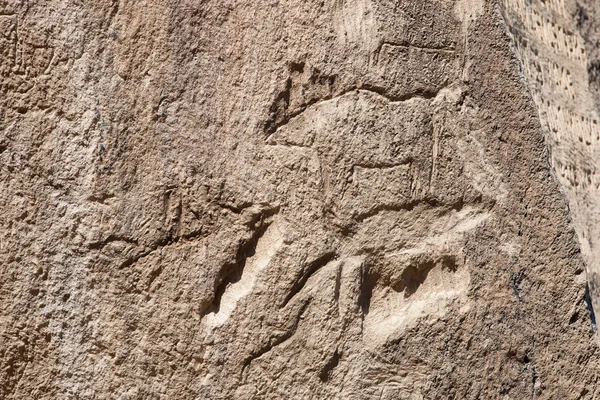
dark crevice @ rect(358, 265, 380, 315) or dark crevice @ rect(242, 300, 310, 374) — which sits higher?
dark crevice @ rect(358, 265, 380, 315)

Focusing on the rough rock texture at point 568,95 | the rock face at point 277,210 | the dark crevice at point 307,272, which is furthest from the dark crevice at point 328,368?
the rough rock texture at point 568,95

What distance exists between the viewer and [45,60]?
1.40m

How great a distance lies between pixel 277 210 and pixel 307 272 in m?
0.12

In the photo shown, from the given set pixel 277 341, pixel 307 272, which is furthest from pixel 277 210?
pixel 277 341

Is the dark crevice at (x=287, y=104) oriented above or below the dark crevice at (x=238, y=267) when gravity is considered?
above

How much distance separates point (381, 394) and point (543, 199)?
18.4 inches

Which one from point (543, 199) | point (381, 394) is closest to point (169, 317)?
point (381, 394)

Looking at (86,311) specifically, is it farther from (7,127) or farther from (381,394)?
(381,394)

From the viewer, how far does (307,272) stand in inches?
54.6

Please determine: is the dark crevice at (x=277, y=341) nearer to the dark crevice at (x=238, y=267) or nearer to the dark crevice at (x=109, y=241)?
the dark crevice at (x=238, y=267)

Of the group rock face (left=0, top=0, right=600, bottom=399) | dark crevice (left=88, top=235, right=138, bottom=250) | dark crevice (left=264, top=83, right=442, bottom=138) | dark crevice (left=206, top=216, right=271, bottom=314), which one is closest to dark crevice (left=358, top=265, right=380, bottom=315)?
rock face (left=0, top=0, right=600, bottom=399)

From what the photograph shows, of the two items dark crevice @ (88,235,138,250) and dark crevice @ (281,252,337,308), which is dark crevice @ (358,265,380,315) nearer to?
dark crevice @ (281,252,337,308)

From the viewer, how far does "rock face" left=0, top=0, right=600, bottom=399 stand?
1.37 meters

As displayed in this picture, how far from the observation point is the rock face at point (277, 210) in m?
1.37
